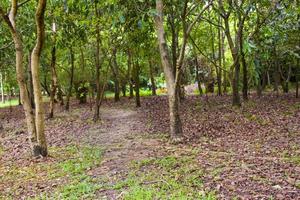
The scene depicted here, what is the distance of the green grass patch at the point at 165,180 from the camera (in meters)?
4.80

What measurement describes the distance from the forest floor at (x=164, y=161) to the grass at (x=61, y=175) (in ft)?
0.06

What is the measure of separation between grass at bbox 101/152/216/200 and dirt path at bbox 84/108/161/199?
218mm

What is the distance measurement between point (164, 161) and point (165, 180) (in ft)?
3.40

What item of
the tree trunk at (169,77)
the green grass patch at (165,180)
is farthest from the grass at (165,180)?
the tree trunk at (169,77)

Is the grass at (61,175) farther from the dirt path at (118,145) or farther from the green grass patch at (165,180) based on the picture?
the green grass patch at (165,180)

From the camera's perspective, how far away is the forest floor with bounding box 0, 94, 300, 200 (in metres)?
5.00

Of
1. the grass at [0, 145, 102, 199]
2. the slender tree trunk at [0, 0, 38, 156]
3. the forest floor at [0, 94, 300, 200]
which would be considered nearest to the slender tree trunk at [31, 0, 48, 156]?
the slender tree trunk at [0, 0, 38, 156]

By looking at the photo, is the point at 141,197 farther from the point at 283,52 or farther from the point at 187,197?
the point at 283,52

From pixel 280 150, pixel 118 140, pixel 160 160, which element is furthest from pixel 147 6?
pixel 280 150

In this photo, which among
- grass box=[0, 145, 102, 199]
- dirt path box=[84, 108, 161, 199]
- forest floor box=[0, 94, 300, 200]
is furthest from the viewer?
dirt path box=[84, 108, 161, 199]

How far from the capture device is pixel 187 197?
4.66 meters

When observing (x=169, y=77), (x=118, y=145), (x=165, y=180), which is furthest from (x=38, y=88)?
(x=165, y=180)

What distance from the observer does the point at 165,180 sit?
5391mm

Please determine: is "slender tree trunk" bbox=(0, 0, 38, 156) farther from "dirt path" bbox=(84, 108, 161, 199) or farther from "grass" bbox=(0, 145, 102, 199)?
"dirt path" bbox=(84, 108, 161, 199)
